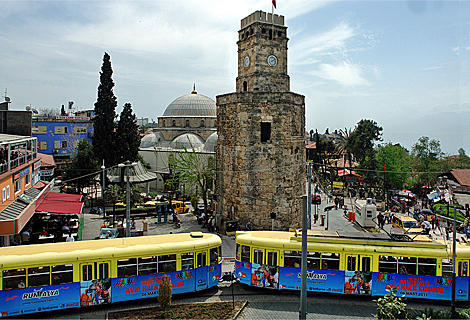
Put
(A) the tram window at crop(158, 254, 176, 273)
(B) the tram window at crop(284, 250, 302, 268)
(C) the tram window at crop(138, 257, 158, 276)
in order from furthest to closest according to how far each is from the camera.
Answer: (B) the tram window at crop(284, 250, 302, 268) → (A) the tram window at crop(158, 254, 176, 273) → (C) the tram window at crop(138, 257, 158, 276)

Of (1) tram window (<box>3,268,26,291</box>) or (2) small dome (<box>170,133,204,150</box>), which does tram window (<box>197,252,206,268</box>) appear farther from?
(2) small dome (<box>170,133,204,150</box>)

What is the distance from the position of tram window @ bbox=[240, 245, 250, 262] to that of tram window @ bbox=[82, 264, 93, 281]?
5258 millimetres

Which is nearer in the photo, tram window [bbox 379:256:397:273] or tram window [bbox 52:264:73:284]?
tram window [bbox 52:264:73:284]

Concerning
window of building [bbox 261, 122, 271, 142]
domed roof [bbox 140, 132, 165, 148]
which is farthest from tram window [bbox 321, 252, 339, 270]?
domed roof [bbox 140, 132, 165, 148]

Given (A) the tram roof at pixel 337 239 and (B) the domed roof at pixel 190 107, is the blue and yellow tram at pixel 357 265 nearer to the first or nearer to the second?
(A) the tram roof at pixel 337 239

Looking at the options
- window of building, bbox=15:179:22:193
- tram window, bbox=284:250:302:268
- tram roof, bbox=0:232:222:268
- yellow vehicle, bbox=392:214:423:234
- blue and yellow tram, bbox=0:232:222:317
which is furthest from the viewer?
yellow vehicle, bbox=392:214:423:234

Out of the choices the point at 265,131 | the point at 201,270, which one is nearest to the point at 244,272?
the point at 201,270

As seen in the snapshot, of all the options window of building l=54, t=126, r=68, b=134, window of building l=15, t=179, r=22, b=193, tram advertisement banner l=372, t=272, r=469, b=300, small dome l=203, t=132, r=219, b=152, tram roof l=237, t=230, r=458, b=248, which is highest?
window of building l=54, t=126, r=68, b=134

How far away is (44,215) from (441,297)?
2294 cm

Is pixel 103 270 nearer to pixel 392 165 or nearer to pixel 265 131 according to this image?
pixel 265 131

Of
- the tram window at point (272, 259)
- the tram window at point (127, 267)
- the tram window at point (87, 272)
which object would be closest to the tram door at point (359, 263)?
the tram window at point (272, 259)

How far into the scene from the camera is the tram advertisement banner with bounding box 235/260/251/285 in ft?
41.8

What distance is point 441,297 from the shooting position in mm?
11672

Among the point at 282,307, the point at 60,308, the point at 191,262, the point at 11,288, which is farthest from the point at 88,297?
the point at 282,307
